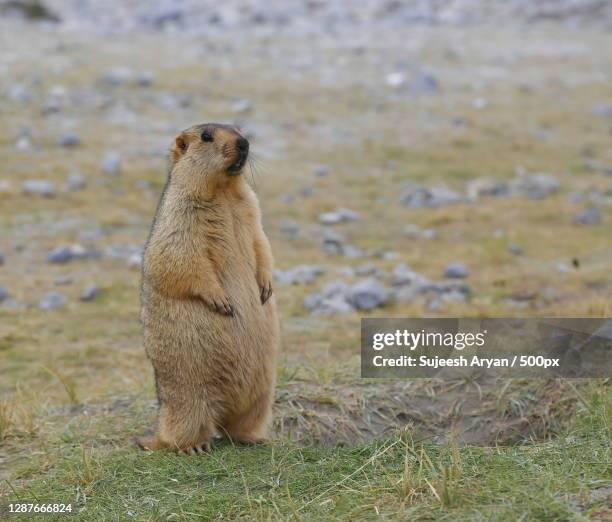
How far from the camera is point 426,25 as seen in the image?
30.4 m

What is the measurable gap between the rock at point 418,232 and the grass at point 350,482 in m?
6.64

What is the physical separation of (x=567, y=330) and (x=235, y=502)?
121 inches

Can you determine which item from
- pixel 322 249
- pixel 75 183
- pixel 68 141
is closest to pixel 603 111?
pixel 322 249

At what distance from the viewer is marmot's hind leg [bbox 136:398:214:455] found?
203 inches

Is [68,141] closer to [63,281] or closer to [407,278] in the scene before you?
[63,281]

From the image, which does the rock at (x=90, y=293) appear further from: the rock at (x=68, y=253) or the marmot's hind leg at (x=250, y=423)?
the marmot's hind leg at (x=250, y=423)

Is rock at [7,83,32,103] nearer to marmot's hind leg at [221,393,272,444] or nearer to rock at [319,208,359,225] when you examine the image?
rock at [319,208,359,225]

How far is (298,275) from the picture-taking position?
32.9 feet

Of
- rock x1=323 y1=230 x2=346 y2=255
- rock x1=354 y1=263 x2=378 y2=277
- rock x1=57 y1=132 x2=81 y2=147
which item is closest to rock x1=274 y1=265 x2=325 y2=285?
rock x1=354 y1=263 x2=378 y2=277

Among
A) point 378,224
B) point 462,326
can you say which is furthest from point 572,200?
point 462,326

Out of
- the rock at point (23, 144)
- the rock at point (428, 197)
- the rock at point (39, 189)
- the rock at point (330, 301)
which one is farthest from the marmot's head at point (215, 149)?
the rock at point (23, 144)

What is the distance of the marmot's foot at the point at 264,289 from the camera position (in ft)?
17.7

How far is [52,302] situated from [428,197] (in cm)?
594

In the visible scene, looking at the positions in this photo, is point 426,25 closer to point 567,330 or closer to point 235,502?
point 567,330
